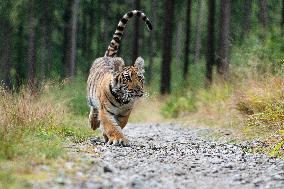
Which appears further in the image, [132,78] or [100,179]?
[132,78]

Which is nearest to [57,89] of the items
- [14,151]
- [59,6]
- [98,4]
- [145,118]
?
[14,151]

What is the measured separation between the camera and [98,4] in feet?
163

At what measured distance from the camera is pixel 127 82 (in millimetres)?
9938

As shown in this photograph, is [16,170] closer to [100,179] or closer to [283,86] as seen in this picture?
[100,179]

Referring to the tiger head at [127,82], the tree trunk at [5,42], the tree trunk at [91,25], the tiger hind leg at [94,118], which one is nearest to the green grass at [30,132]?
the tiger hind leg at [94,118]

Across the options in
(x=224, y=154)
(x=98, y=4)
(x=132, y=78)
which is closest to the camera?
(x=224, y=154)

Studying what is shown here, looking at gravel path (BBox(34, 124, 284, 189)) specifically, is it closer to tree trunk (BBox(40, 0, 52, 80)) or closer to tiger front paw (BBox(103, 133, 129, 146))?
tiger front paw (BBox(103, 133, 129, 146))

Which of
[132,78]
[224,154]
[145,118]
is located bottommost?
[145,118]

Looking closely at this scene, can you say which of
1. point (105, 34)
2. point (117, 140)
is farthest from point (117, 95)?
point (105, 34)

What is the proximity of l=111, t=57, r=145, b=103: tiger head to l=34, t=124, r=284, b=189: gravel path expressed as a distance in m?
0.89

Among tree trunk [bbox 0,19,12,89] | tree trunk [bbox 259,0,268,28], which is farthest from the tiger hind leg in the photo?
tree trunk [bbox 0,19,12,89]

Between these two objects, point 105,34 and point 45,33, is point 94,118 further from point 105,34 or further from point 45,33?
point 105,34

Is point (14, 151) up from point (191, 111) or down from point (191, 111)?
up

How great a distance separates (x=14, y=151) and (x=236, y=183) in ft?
7.33
